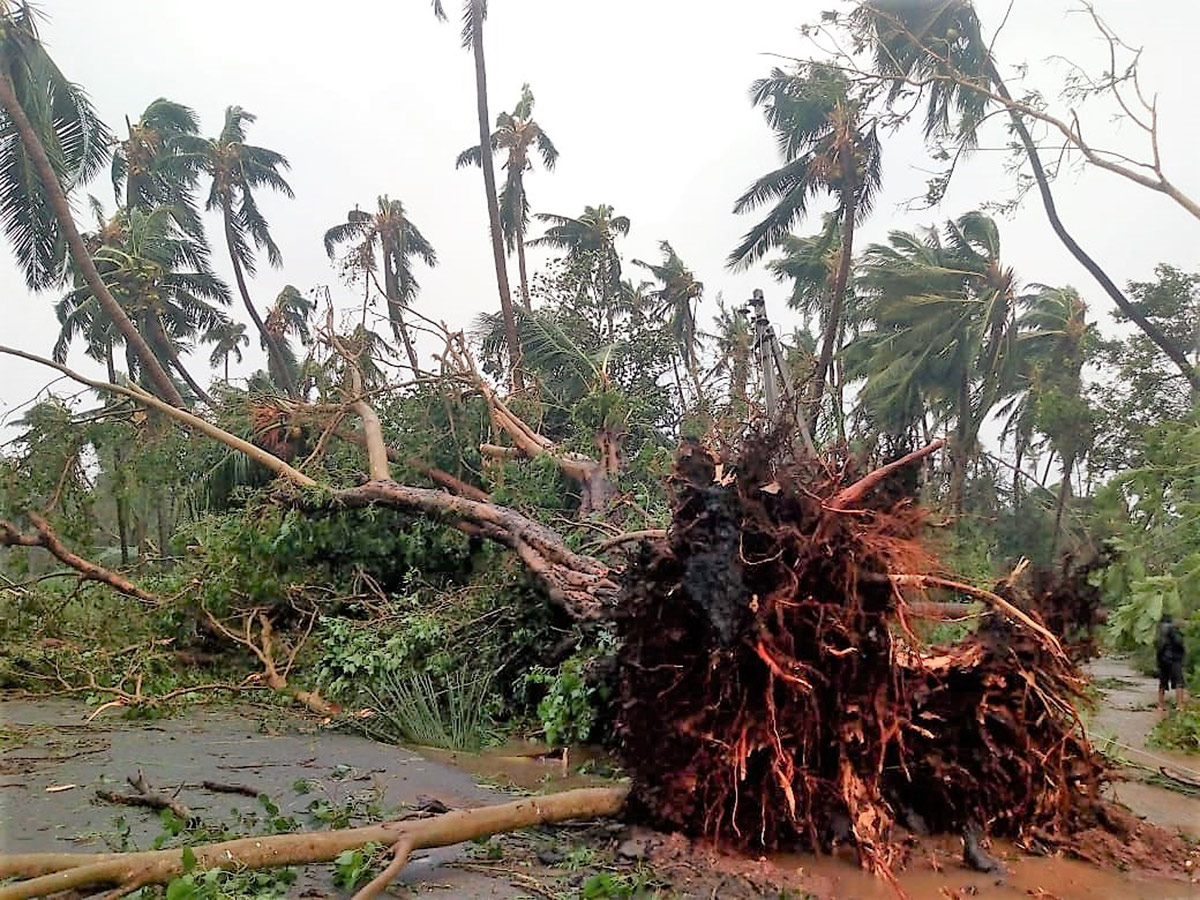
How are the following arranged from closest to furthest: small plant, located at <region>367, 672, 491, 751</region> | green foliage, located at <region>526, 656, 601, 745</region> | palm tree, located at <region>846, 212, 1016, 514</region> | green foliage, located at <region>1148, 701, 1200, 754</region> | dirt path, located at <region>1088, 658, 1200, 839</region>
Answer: dirt path, located at <region>1088, 658, 1200, 839</region> → green foliage, located at <region>526, 656, 601, 745</region> → small plant, located at <region>367, 672, 491, 751</region> → green foliage, located at <region>1148, 701, 1200, 754</region> → palm tree, located at <region>846, 212, 1016, 514</region>

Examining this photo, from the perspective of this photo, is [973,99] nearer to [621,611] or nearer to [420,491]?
[420,491]

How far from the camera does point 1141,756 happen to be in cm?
636

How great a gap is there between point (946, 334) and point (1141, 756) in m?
13.3

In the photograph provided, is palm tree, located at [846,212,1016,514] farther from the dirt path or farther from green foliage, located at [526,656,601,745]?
green foliage, located at [526,656,601,745]

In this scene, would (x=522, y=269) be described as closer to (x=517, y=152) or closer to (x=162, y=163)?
(x=517, y=152)

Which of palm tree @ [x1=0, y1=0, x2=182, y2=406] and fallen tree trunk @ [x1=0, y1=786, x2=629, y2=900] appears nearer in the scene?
fallen tree trunk @ [x1=0, y1=786, x2=629, y2=900]

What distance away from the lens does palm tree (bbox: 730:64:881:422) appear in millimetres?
16734

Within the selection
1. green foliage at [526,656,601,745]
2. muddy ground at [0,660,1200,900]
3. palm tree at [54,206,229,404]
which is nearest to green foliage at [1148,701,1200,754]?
muddy ground at [0,660,1200,900]

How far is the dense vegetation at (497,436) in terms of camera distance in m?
6.62

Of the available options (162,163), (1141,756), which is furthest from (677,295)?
(1141,756)

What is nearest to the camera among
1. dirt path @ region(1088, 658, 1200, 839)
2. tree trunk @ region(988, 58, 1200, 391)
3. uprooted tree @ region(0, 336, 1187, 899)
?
uprooted tree @ region(0, 336, 1187, 899)

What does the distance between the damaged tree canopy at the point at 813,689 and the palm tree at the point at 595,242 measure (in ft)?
61.8

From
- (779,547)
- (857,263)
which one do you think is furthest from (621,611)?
(857,263)

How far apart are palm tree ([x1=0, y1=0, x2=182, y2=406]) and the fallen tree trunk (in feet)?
34.6
